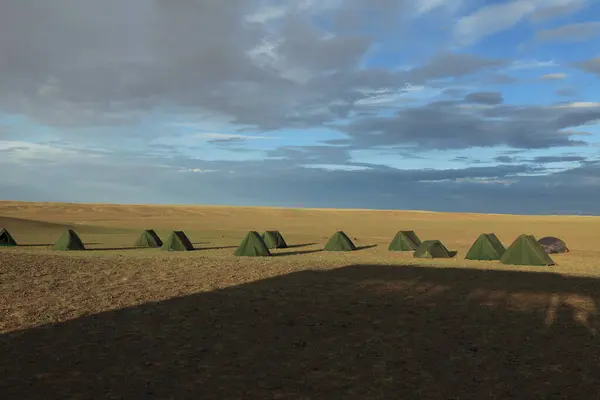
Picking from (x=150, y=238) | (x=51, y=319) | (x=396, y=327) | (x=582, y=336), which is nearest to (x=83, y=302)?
(x=51, y=319)

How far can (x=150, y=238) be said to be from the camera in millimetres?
36188

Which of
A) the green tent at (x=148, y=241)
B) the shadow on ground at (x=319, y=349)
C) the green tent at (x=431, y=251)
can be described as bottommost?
the shadow on ground at (x=319, y=349)

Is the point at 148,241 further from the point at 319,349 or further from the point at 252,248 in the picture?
the point at 319,349

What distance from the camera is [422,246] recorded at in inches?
1179

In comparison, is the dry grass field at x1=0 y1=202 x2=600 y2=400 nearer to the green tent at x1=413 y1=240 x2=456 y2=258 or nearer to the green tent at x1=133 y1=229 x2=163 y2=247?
the green tent at x1=413 y1=240 x2=456 y2=258

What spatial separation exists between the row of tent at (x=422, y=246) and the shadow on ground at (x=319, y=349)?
31.6 ft

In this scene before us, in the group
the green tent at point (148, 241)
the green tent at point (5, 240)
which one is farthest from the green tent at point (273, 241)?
the green tent at point (5, 240)

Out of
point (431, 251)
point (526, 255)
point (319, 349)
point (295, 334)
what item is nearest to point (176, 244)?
point (431, 251)

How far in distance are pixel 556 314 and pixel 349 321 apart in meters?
5.76

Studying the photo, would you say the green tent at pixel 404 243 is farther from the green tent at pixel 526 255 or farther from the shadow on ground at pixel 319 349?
the shadow on ground at pixel 319 349

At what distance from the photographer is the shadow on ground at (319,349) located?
309 inches

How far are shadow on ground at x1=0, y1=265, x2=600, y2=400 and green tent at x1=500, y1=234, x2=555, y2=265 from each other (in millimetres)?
9348

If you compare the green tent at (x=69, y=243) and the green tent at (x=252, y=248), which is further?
the green tent at (x=69, y=243)

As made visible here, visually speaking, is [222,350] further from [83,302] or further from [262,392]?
[83,302]
